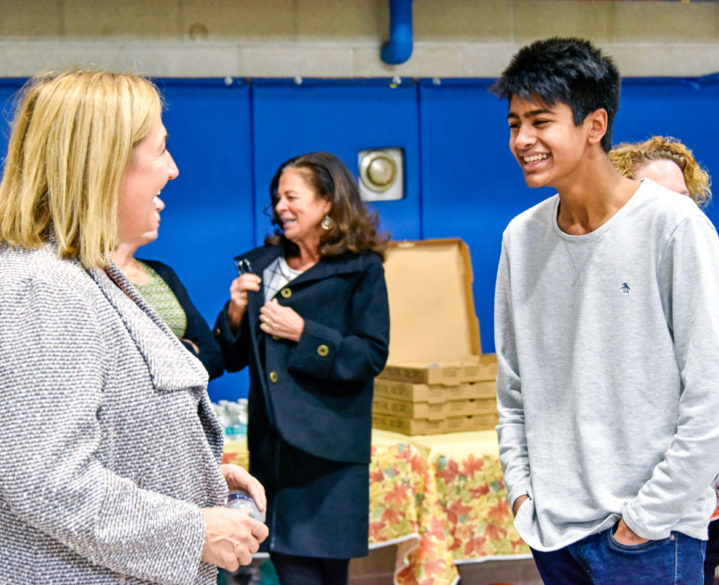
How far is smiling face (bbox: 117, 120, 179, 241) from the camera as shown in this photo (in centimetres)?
135

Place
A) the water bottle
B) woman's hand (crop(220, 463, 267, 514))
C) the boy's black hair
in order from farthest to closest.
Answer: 1. the boy's black hair
2. woman's hand (crop(220, 463, 267, 514))
3. the water bottle

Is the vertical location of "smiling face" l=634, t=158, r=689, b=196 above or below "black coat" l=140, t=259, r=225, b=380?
above

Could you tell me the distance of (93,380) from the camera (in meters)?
1.18

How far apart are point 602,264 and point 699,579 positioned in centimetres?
58

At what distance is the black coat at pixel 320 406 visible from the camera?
2664mm

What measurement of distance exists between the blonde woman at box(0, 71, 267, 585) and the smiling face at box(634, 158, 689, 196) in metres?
1.36

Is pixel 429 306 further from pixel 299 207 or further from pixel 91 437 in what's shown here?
pixel 91 437

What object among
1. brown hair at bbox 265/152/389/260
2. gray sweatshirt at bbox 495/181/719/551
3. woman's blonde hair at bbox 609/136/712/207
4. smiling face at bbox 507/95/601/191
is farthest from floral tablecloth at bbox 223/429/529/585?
smiling face at bbox 507/95/601/191

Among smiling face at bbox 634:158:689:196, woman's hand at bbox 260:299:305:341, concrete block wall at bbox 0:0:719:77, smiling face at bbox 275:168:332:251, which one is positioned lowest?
woman's hand at bbox 260:299:305:341

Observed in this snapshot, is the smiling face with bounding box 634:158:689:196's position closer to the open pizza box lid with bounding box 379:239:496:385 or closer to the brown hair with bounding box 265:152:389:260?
the brown hair with bounding box 265:152:389:260

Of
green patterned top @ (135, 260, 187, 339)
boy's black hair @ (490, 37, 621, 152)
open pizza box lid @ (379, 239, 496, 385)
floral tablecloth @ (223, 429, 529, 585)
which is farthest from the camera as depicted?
open pizza box lid @ (379, 239, 496, 385)

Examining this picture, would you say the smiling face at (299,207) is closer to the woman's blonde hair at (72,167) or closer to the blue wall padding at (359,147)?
the blue wall padding at (359,147)

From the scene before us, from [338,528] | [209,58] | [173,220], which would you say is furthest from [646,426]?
[209,58]

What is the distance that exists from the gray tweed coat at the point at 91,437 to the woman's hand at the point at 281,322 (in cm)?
132
